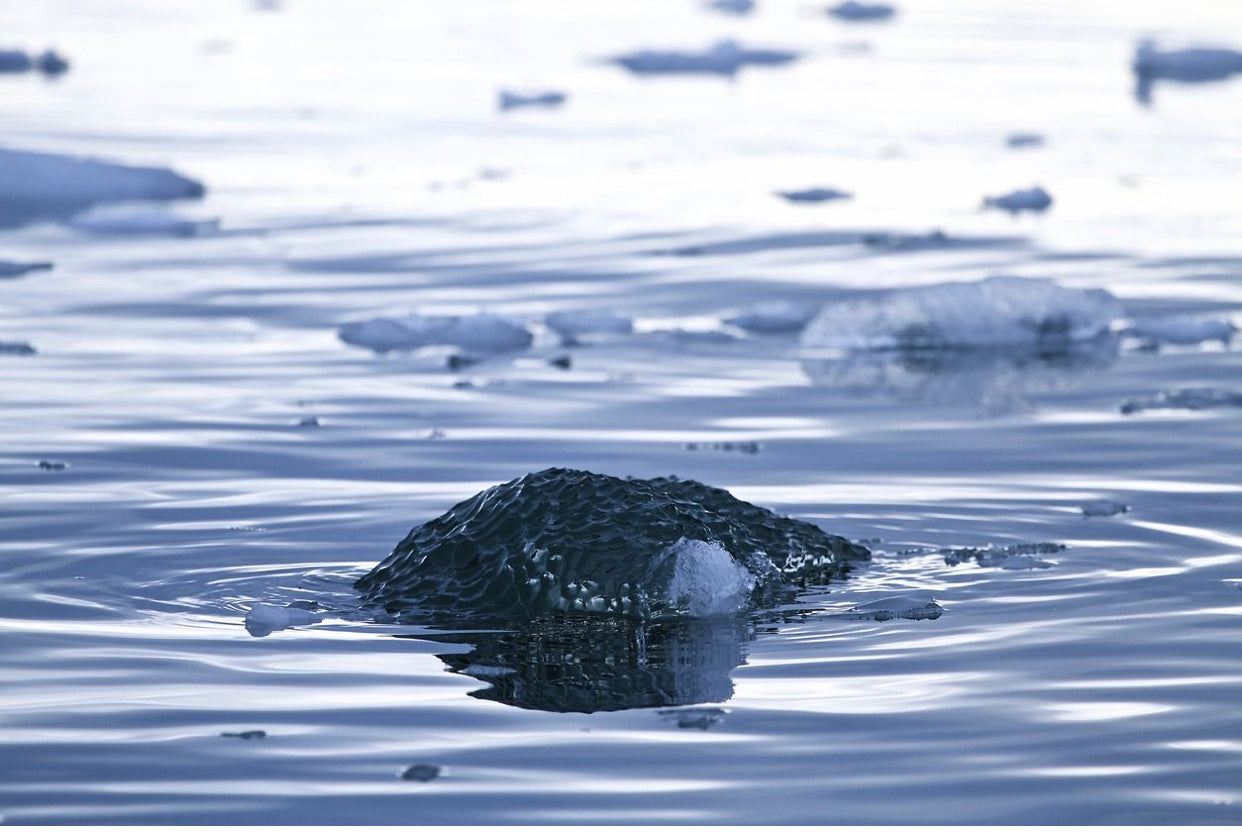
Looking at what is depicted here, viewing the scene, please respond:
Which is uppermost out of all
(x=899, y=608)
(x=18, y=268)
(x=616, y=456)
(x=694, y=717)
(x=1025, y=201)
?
(x=1025, y=201)

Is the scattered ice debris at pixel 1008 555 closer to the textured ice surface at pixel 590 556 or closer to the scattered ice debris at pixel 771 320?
the textured ice surface at pixel 590 556

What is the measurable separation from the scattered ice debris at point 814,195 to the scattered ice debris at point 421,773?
12.1 metres

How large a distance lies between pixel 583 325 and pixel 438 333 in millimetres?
885

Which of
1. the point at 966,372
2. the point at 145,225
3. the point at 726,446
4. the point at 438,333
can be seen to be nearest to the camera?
the point at 726,446

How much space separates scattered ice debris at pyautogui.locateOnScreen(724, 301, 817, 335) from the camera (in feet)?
41.3

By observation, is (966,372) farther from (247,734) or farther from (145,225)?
(145,225)

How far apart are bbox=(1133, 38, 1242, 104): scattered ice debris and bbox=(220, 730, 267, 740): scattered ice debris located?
22.4 meters

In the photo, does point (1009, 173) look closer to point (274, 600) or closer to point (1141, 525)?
point (1141, 525)

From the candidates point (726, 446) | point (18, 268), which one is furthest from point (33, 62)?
point (726, 446)

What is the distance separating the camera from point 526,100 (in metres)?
23.5

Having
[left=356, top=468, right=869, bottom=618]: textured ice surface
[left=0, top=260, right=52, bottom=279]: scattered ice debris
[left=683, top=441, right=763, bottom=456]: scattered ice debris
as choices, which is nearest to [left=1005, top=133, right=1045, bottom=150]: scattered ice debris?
[left=0, top=260, right=52, bottom=279]: scattered ice debris

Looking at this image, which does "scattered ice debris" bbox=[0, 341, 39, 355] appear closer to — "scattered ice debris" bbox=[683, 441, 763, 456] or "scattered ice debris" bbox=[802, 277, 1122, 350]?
"scattered ice debris" bbox=[683, 441, 763, 456]

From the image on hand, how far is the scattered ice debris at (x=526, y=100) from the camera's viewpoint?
23.5 meters

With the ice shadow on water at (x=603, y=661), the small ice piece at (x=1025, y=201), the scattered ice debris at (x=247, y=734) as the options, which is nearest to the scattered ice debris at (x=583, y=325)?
the ice shadow on water at (x=603, y=661)
